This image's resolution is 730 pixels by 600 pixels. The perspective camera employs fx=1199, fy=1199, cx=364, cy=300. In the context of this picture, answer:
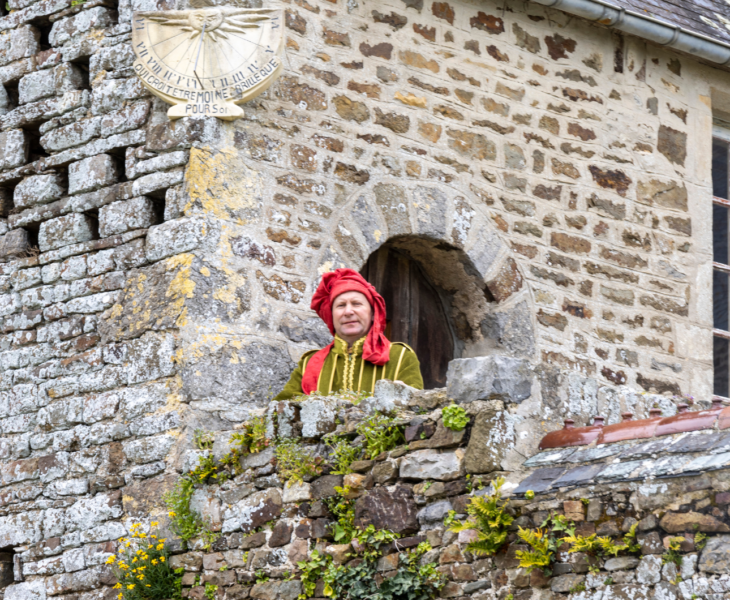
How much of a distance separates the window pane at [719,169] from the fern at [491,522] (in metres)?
4.59

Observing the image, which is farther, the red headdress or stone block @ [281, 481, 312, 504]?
the red headdress

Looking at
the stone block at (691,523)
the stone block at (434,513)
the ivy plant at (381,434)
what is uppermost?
the ivy plant at (381,434)

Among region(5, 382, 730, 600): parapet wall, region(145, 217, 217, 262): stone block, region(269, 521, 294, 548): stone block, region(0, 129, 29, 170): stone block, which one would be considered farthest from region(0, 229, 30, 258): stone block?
region(269, 521, 294, 548): stone block

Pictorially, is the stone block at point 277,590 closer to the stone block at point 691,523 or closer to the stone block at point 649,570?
the stone block at point 649,570

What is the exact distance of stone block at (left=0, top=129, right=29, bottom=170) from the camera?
6.76 metres

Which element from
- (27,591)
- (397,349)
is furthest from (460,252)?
(27,591)

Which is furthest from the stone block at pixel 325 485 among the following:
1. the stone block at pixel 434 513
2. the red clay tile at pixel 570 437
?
the red clay tile at pixel 570 437

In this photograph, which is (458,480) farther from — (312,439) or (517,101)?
(517,101)

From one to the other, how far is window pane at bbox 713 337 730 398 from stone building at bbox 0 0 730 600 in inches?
2.2

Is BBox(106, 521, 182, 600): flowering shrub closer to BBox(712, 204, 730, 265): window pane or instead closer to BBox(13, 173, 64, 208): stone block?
BBox(13, 173, 64, 208): stone block

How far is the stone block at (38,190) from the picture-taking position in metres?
6.56

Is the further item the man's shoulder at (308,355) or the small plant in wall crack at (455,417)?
the man's shoulder at (308,355)

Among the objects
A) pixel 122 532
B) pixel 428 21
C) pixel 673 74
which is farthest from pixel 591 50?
pixel 122 532

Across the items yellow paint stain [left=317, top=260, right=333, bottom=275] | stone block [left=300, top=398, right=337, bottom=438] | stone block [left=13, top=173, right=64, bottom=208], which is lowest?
stone block [left=300, top=398, right=337, bottom=438]
